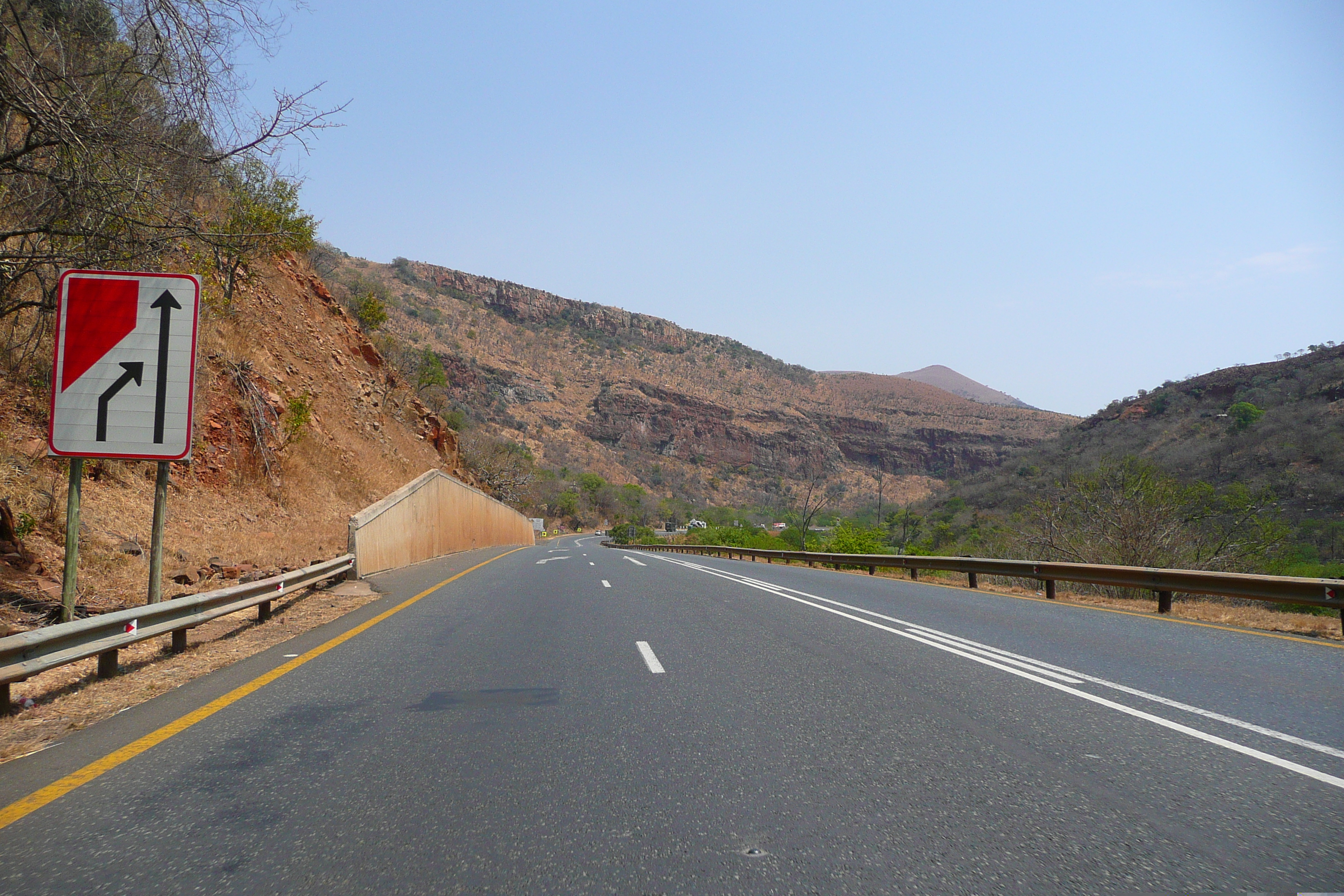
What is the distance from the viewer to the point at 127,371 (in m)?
7.55

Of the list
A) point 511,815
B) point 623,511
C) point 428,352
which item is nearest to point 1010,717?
point 511,815

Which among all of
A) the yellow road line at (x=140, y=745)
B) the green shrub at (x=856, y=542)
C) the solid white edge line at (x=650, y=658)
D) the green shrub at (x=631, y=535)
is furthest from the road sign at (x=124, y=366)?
the green shrub at (x=631, y=535)

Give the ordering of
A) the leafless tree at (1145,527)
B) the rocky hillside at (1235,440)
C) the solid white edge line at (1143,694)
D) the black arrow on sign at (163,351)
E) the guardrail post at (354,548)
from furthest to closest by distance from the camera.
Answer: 1. the rocky hillside at (1235,440)
2. the leafless tree at (1145,527)
3. the guardrail post at (354,548)
4. the black arrow on sign at (163,351)
5. the solid white edge line at (1143,694)

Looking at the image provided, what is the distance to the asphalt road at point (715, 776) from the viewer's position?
330 centimetres

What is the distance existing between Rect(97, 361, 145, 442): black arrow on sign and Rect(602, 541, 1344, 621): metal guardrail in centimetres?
1293

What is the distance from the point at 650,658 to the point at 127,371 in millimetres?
5644

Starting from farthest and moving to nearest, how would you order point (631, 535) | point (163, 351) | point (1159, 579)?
point (631, 535), point (1159, 579), point (163, 351)

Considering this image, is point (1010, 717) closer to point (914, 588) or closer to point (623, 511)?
point (914, 588)

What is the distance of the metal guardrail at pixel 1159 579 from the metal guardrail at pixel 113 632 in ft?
40.1

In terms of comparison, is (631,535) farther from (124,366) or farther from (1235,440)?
(124,366)

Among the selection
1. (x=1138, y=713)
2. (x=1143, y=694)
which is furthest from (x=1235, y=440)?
(x=1138, y=713)

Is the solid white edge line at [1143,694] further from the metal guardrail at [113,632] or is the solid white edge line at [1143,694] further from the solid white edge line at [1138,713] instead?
the metal guardrail at [113,632]

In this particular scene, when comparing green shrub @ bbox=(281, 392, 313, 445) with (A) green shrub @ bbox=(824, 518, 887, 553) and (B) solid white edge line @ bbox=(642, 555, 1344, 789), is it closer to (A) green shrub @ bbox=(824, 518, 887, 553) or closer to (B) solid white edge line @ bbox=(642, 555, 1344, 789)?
(B) solid white edge line @ bbox=(642, 555, 1344, 789)

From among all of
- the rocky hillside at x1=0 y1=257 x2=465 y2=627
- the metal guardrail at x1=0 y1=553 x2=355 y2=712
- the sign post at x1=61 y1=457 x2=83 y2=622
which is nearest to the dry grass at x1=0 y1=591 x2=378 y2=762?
the metal guardrail at x1=0 y1=553 x2=355 y2=712
